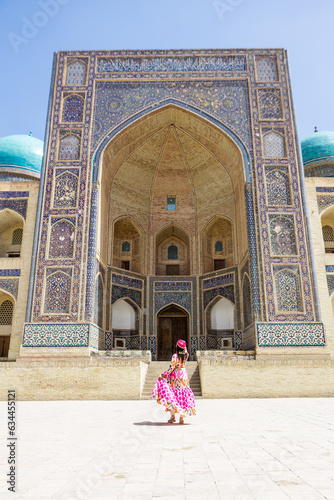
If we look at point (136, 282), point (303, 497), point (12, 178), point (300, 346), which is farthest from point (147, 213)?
point (303, 497)

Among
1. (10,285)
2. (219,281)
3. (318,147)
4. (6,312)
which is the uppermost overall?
(318,147)

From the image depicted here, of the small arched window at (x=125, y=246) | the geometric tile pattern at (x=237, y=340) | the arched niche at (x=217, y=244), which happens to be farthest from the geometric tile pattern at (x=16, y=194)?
the geometric tile pattern at (x=237, y=340)

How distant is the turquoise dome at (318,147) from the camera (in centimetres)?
1553

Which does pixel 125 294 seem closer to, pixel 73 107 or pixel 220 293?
pixel 220 293

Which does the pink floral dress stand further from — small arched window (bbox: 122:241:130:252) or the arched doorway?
small arched window (bbox: 122:241:130:252)

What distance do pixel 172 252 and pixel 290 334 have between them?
586 cm

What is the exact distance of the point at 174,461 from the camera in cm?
229

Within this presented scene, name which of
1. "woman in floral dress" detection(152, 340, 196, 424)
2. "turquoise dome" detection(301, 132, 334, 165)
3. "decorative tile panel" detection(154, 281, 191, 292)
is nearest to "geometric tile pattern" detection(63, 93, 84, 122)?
"decorative tile panel" detection(154, 281, 191, 292)

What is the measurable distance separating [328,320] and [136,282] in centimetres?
570

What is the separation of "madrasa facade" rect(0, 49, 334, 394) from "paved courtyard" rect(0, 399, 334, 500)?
6.33 metres

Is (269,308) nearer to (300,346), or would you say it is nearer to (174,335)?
(300,346)

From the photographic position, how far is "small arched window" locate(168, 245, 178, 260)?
1447 centimetres

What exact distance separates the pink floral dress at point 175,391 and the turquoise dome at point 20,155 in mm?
12815

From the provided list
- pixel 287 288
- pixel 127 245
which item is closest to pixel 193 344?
pixel 127 245
